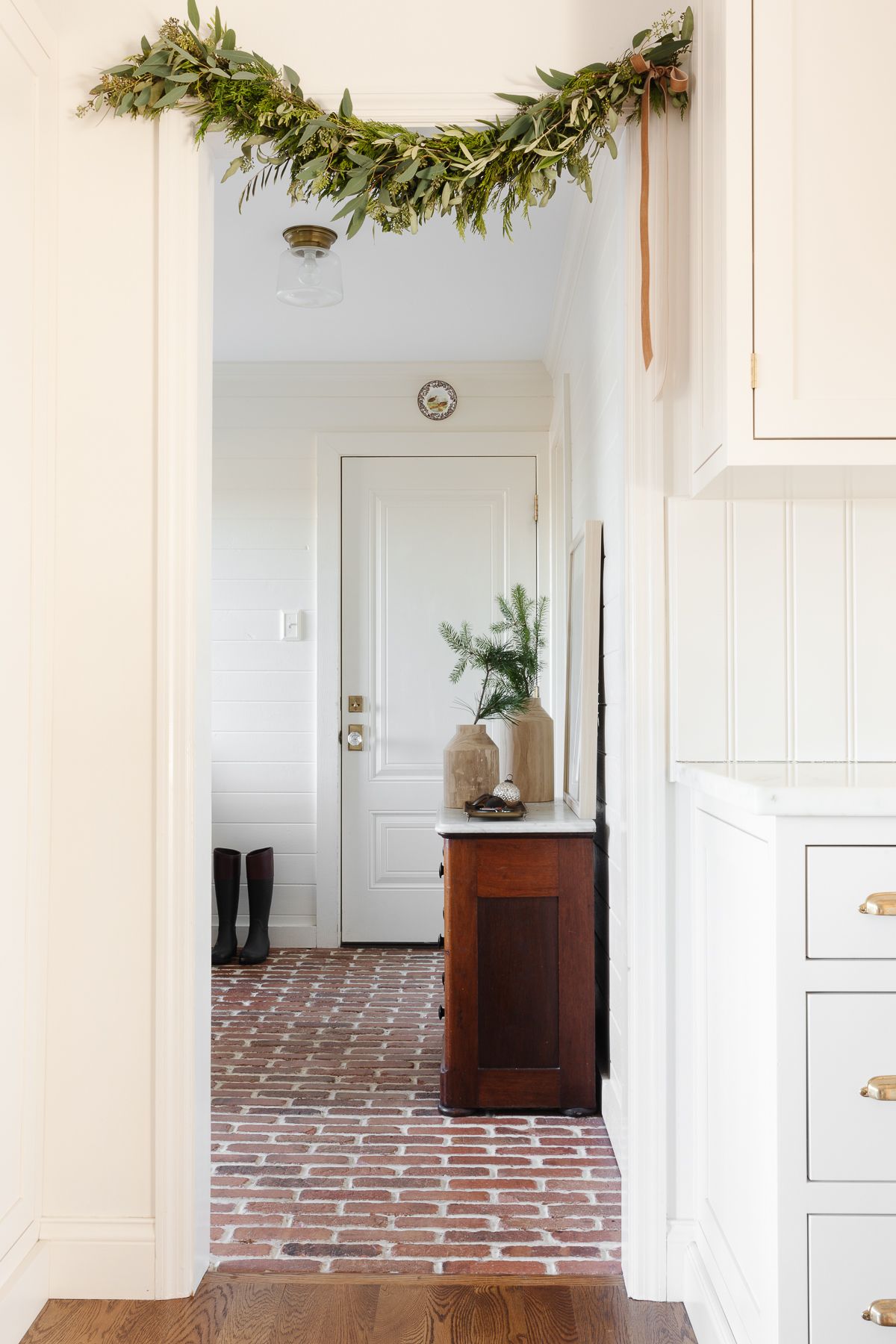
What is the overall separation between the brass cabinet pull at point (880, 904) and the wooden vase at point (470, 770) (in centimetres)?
181

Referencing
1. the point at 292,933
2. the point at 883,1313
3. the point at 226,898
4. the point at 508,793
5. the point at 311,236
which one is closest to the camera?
the point at 883,1313

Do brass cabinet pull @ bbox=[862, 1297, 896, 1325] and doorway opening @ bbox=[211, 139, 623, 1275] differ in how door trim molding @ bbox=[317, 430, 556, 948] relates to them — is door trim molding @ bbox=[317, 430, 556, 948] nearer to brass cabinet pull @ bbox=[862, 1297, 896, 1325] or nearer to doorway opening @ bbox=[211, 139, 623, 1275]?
doorway opening @ bbox=[211, 139, 623, 1275]

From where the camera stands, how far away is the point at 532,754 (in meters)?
3.33

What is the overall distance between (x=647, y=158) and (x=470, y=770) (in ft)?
5.92

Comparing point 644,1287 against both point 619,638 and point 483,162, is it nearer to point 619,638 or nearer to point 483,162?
point 619,638

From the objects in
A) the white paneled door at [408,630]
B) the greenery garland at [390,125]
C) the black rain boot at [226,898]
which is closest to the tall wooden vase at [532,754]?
the white paneled door at [408,630]

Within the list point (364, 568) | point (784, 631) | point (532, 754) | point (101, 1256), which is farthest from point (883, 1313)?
point (364, 568)

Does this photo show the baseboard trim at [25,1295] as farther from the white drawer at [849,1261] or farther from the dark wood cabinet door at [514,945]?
the white drawer at [849,1261]

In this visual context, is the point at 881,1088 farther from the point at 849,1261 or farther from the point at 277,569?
the point at 277,569

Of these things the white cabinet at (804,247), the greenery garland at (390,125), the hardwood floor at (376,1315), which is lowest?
the hardwood floor at (376,1315)

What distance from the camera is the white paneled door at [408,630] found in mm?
→ 4621

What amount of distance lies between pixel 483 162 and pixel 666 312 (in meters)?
0.43

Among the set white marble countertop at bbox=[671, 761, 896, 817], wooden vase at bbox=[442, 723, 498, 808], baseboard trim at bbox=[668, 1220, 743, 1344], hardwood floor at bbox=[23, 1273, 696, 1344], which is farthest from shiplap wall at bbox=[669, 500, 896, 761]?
wooden vase at bbox=[442, 723, 498, 808]

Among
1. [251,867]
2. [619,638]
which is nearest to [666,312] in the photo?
[619,638]
